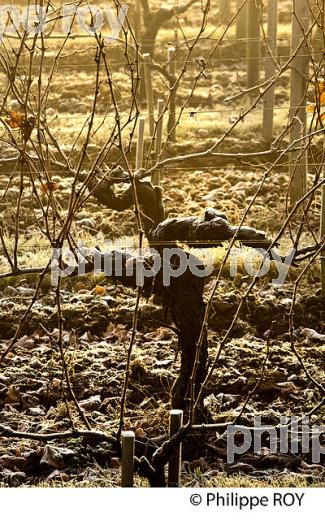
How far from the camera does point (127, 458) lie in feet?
8.41

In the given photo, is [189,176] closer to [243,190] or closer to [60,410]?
[243,190]

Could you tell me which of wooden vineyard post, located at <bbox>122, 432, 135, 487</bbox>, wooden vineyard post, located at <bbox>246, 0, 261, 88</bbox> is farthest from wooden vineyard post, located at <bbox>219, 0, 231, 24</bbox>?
wooden vineyard post, located at <bbox>122, 432, 135, 487</bbox>

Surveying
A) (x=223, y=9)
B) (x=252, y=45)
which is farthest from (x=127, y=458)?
(x=252, y=45)

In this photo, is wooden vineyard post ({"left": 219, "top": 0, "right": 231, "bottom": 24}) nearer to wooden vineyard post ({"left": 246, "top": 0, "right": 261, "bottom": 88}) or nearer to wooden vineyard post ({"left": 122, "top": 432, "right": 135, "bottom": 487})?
wooden vineyard post ({"left": 246, "top": 0, "right": 261, "bottom": 88})

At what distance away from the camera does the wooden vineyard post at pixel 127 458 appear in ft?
8.23

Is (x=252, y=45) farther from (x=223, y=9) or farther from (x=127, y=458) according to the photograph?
(x=127, y=458)

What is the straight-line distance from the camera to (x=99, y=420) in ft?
12.1

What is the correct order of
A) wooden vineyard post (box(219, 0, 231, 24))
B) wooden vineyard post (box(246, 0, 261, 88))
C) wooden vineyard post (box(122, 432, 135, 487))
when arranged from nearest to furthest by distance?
wooden vineyard post (box(122, 432, 135, 487))
wooden vineyard post (box(219, 0, 231, 24))
wooden vineyard post (box(246, 0, 261, 88))

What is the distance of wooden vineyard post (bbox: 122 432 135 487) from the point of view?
251cm

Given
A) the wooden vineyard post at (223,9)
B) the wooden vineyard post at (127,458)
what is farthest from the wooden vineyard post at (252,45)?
the wooden vineyard post at (127,458)

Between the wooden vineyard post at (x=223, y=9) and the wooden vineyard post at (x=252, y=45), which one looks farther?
the wooden vineyard post at (x=252, y=45)

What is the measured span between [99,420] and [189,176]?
414 cm

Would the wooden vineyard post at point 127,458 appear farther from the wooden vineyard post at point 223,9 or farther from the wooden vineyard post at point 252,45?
the wooden vineyard post at point 252,45

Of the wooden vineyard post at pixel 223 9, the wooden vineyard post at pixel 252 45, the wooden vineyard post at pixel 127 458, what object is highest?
the wooden vineyard post at pixel 223 9
